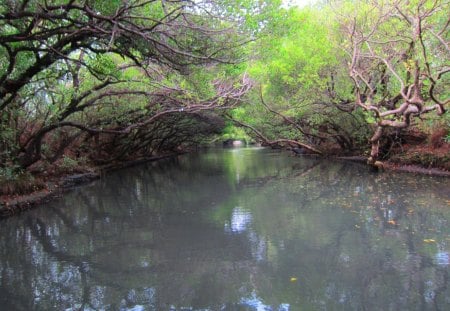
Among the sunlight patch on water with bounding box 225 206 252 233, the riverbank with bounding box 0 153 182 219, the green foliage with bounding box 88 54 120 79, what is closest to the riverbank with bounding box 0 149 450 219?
the riverbank with bounding box 0 153 182 219

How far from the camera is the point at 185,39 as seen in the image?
24.3 ft

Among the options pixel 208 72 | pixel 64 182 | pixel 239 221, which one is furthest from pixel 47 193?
pixel 239 221

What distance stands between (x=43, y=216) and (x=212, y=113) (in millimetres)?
13088

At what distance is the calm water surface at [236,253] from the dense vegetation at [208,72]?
3.22m

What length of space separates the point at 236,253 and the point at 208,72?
716 cm

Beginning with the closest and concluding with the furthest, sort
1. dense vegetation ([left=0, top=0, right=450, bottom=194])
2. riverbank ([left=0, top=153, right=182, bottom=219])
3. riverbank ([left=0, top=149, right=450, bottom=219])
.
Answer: dense vegetation ([left=0, top=0, right=450, bottom=194]) < riverbank ([left=0, top=153, right=182, bottom=219]) < riverbank ([left=0, top=149, right=450, bottom=219])

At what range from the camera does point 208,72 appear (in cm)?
1227

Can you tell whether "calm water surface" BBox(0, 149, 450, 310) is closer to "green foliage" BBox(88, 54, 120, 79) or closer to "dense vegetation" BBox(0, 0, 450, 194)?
"dense vegetation" BBox(0, 0, 450, 194)

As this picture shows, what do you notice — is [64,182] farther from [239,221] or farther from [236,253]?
[236,253]

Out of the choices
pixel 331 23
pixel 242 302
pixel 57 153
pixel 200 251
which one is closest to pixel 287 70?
pixel 331 23

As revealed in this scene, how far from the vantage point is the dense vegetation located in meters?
7.14

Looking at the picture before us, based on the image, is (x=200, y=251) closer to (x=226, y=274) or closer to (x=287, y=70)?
(x=226, y=274)

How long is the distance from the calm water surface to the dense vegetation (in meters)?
3.22

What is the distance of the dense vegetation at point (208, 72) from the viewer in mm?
7137
